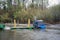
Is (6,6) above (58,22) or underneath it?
above

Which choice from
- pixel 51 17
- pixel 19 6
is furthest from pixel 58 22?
pixel 19 6

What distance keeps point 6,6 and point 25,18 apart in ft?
28.0

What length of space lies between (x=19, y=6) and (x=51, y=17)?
28.3 feet

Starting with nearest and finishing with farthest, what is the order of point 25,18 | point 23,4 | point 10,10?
point 25,18 → point 10,10 → point 23,4

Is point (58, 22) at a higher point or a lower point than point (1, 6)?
lower

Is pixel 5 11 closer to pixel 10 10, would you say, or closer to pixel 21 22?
pixel 10 10

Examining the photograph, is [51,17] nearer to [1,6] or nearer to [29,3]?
[29,3]

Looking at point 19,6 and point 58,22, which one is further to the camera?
point 19,6

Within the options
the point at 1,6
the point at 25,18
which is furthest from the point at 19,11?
the point at 1,6

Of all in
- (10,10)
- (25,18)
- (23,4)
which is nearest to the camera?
(25,18)

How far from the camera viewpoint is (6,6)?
4984cm

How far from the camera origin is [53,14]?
44.7 meters

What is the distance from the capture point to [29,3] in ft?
170

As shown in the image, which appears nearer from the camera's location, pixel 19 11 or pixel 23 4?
pixel 19 11
